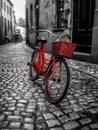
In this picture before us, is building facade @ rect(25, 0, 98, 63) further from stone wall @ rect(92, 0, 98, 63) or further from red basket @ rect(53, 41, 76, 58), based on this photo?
red basket @ rect(53, 41, 76, 58)

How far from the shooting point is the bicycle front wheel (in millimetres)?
3315

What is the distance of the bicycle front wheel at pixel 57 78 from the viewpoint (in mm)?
3315

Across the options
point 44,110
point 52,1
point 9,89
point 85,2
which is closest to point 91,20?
point 85,2

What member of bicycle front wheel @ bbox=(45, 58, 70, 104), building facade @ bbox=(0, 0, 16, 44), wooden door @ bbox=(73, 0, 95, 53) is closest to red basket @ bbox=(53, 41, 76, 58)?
bicycle front wheel @ bbox=(45, 58, 70, 104)

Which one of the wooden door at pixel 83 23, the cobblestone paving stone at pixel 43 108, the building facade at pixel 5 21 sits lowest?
the cobblestone paving stone at pixel 43 108

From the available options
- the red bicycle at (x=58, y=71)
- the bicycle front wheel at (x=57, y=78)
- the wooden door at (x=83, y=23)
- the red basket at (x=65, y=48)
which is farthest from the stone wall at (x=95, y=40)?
the red basket at (x=65, y=48)

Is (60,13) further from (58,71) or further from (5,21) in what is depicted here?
(5,21)

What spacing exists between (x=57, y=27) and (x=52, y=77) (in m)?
7.85


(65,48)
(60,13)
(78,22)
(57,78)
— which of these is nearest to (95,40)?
(78,22)

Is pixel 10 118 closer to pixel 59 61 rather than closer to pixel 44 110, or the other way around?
pixel 44 110

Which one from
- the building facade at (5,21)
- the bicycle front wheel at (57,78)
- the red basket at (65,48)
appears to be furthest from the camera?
the building facade at (5,21)

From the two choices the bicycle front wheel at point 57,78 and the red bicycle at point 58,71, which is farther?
the bicycle front wheel at point 57,78

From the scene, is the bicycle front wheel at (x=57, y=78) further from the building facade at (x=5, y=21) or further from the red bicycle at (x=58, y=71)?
the building facade at (x=5, y=21)

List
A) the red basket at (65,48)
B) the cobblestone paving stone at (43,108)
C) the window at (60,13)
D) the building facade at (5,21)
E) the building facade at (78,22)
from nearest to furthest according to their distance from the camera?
the cobblestone paving stone at (43,108) < the red basket at (65,48) < the building facade at (78,22) < the window at (60,13) < the building facade at (5,21)
